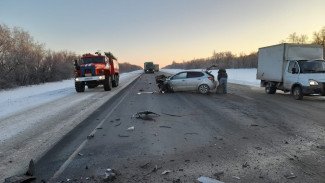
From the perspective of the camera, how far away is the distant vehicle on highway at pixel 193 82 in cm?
1488

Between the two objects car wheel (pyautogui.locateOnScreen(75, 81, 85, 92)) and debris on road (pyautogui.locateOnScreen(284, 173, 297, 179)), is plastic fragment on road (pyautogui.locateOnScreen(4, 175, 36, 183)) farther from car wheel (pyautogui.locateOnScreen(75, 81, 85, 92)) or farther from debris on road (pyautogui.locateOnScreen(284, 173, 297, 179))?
car wheel (pyautogui.locateOnScreen(75, 81, 85, 92))

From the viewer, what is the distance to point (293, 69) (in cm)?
1207

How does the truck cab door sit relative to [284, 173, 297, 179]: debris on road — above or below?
above

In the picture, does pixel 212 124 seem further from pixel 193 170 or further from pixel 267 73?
pixel 267 73

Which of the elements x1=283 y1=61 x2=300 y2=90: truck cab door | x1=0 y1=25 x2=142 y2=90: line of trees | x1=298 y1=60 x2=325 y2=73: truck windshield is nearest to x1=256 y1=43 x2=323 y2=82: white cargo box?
x1=283 y1=61 x2=300 y2=90: truck cab door

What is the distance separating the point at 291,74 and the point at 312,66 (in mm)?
1018

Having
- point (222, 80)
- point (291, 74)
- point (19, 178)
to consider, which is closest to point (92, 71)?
point (222, 80)

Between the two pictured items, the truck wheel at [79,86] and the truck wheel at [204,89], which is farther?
the truck wheel at [79,86]

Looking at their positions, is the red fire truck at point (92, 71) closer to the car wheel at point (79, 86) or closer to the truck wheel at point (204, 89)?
the car wheel at point (79, 86)

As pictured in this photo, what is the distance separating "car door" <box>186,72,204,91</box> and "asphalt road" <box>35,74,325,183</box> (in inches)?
293

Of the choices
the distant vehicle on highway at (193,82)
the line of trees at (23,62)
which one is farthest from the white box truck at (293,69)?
the line of trees at (23,62)

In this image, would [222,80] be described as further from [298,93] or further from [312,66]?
[312,66]

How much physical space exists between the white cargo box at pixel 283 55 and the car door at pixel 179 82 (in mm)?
5253

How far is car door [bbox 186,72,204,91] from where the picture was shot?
592 inches
